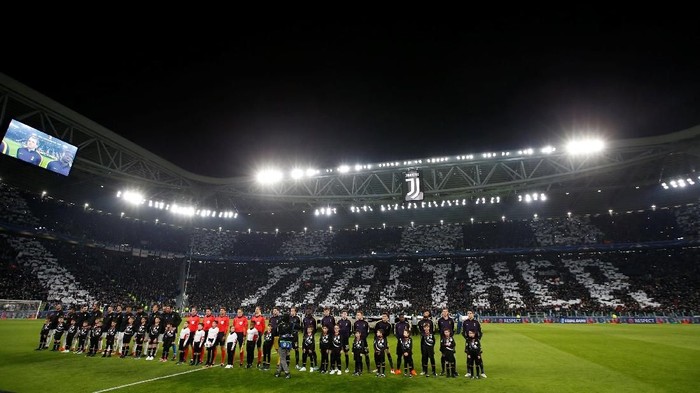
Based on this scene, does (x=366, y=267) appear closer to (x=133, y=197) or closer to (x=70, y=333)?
(x=133, y=197)

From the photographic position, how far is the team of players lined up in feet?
36.4

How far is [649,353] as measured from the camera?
14.5 metres

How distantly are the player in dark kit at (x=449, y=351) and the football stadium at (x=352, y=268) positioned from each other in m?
0.08

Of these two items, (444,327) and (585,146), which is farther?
(585,146)

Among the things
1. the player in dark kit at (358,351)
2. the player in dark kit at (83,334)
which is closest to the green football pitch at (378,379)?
the player in dark kit at (358,351)

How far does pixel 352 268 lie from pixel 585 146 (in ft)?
113

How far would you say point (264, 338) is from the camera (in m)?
12.2

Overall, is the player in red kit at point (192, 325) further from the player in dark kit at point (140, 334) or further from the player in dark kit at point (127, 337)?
the player in dark kit at point (127, 337)

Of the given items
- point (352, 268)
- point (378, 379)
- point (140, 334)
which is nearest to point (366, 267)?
point (352, 268)

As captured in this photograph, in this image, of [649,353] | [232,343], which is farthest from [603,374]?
[232,343]

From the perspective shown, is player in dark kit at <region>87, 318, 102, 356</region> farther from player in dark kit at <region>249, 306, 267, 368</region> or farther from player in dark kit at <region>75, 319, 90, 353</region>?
player in dark kit at <region>249, 306, 267, 368</region>

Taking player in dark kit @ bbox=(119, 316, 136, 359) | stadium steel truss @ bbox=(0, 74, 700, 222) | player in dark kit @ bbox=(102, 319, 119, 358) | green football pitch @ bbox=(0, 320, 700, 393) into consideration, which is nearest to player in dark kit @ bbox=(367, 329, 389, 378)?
green football pitch @ bbox=(0, 320, 700, 393)

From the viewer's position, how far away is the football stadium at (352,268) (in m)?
11.4

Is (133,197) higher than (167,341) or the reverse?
higher
